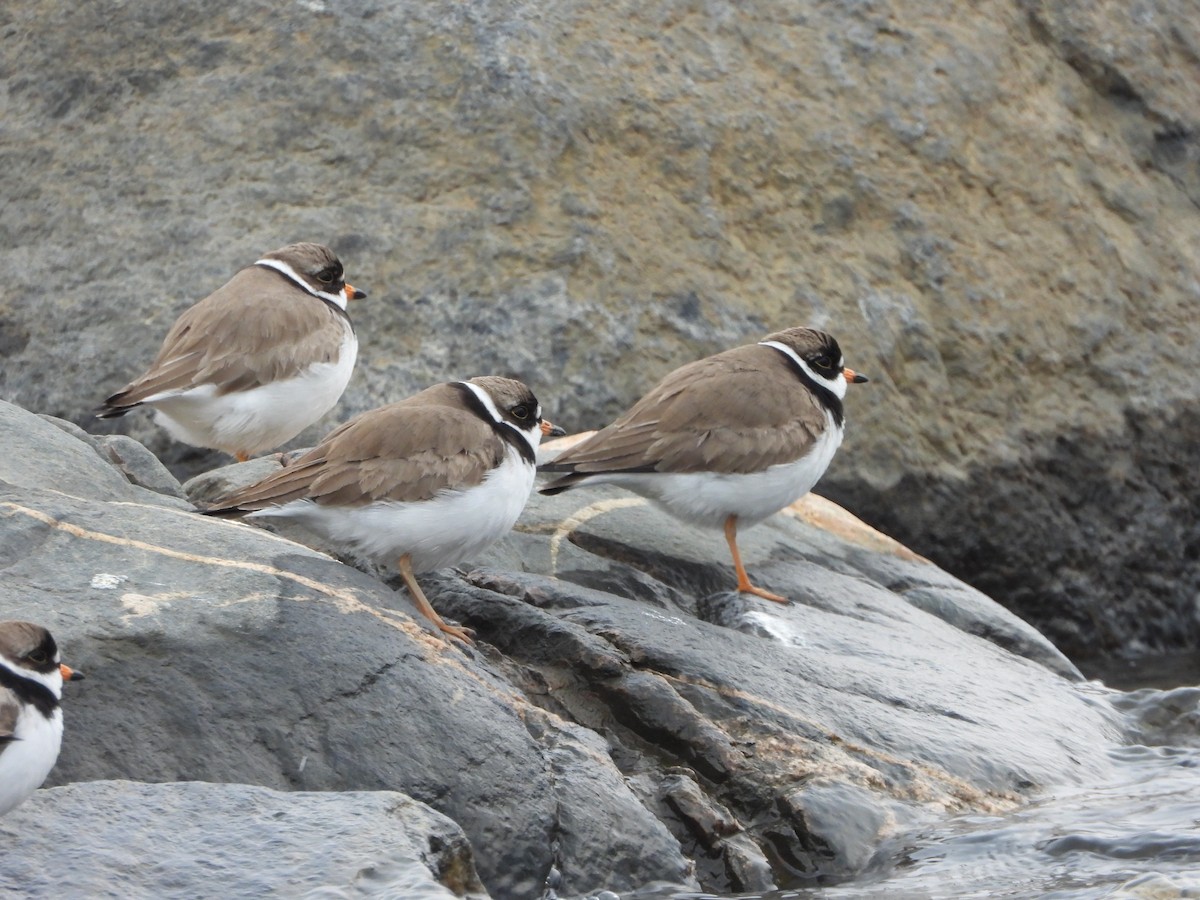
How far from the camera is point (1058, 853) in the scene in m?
6.68

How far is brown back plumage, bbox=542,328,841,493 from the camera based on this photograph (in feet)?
27.7

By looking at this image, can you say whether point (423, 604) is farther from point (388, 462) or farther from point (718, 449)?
point (718, 449)

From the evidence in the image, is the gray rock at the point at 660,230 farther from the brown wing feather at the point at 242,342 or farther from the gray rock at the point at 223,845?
the gray rock at the point at 223,845

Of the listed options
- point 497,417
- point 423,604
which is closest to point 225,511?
point 423,604

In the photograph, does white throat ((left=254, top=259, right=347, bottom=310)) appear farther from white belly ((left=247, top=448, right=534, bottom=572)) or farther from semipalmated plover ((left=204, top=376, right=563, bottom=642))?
white belly ((left=247, top=448, right=534, bottom=572))

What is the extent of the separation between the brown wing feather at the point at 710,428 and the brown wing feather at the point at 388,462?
1062 millimetres

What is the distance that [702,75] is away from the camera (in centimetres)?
1170

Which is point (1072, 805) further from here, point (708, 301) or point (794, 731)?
point (708, 301)

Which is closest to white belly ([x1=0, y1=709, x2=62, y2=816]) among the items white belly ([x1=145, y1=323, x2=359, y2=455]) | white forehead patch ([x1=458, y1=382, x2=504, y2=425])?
white forehead patch ([x1=458, y1=382, x2=504, y2=425])

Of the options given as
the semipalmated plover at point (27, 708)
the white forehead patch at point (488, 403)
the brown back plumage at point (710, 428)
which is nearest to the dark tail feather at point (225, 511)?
the white forehead patch at point (488, 403)

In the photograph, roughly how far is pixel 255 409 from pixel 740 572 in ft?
9.00

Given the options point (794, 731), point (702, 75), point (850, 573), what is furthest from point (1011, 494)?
point (794, 731)

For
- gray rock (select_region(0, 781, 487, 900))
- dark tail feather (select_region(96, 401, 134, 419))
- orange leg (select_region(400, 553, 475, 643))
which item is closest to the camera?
gray rock (select_region(0, 781, 487, 900))

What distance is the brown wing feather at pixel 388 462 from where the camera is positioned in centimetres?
705
